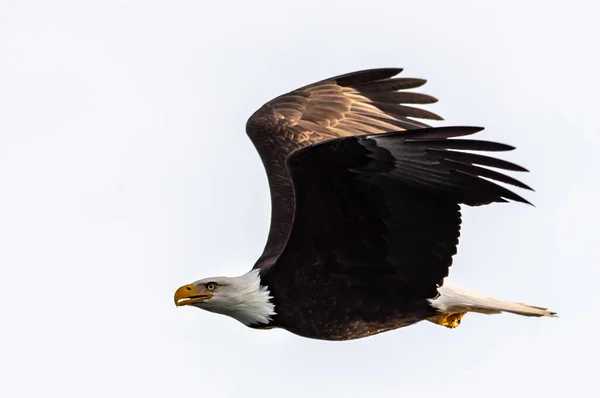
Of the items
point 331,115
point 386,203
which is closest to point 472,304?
point 386,203

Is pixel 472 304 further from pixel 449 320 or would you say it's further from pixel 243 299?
pixel 243 299

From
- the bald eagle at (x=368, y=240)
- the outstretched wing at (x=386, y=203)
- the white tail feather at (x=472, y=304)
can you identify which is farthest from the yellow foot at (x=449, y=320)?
the outstretched wing at (x=386, y=203)

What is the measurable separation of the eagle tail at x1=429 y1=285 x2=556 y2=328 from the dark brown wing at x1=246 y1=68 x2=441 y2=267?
1.93 metres

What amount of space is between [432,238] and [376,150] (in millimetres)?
853

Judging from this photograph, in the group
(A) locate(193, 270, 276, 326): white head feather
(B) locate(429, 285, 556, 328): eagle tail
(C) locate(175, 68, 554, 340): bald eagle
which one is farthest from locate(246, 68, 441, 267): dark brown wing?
(B) locate(429, 285, 556, 328): eagle tail

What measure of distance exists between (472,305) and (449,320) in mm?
608

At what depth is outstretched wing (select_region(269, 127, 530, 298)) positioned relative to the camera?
31.1ft

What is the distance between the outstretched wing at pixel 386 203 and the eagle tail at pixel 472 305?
283 mm

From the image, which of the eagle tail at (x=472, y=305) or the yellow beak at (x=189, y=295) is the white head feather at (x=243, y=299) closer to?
the yellow beak at (x=189, y=295)

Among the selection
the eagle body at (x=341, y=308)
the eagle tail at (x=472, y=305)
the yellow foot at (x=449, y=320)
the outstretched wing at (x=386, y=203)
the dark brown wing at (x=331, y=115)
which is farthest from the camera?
the dark brown wing at (x=331, y=115)

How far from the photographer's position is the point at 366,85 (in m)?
12.9

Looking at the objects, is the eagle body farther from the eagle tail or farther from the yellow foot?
the yellow foot

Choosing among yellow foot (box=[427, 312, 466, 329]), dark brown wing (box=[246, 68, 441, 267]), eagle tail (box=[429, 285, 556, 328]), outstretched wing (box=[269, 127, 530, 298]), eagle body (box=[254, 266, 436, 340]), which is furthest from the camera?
dark brown wing (box=[246, 68, 441, 267])

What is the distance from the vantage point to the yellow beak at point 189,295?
10.7 metres
